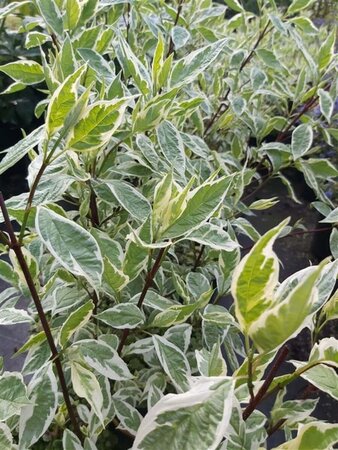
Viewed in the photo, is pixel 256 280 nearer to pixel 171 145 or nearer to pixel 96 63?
pixel 171 145

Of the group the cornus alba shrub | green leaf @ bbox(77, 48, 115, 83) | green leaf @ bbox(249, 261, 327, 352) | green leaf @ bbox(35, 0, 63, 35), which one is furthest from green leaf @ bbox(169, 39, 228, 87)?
green leaf @ bbox(249, 261, 327, 352)

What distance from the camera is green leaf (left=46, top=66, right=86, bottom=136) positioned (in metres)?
0.51

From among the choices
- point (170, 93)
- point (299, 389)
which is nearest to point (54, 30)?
point (170, 93)

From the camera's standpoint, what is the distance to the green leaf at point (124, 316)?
2.32ft

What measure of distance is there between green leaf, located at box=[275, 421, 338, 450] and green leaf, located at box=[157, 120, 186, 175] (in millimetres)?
471

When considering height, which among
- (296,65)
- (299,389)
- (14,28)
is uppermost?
(14,28)

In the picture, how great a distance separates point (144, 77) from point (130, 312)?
0.40 metres

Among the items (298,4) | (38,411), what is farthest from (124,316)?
(298,4)

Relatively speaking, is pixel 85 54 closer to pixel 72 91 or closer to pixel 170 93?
pixel 170 93

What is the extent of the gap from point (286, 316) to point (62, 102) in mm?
315

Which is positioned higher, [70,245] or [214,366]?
[70,245]

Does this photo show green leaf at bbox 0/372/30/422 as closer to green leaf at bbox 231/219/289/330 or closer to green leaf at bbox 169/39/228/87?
green leaf at bbox 231/219/289/330

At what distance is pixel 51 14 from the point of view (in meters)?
0.89

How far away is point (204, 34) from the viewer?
1.31m
